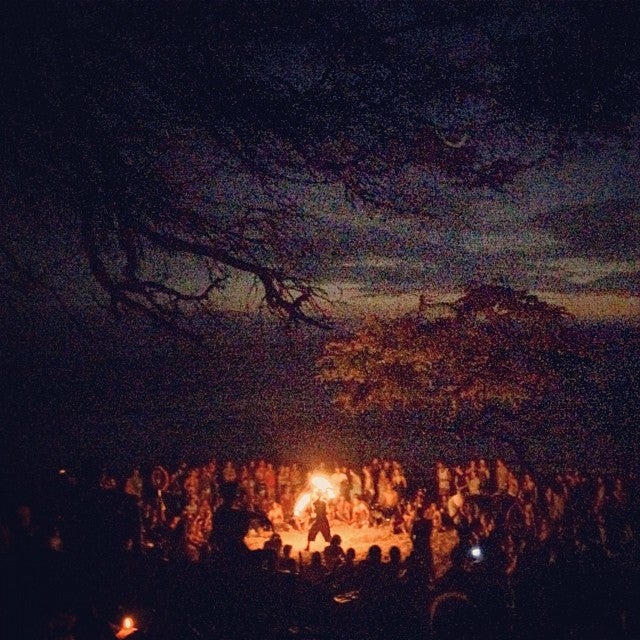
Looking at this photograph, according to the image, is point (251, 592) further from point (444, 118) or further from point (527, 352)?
point (527, 352)

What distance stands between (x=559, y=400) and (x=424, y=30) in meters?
9.43

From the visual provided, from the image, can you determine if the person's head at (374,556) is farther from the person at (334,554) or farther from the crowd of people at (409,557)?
the person at (334,554)

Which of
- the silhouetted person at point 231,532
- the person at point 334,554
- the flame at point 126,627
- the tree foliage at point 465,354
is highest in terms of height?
the tree foliage at point 465,354

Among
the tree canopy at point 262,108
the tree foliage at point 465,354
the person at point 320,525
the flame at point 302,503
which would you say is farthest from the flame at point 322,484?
the tree canopy at point 262,108

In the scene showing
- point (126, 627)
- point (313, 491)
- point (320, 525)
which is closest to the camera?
point (126, 627)

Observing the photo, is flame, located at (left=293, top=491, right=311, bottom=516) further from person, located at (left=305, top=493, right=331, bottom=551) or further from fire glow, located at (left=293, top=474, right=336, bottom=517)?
person, located at (left=305, top=493, right=331, bottom=551)

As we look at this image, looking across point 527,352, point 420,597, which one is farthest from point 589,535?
point 420,597

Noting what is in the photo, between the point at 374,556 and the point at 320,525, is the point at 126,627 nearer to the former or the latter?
the point at 374,556

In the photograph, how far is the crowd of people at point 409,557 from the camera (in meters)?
4.95

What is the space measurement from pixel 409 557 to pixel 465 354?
567 centimetres

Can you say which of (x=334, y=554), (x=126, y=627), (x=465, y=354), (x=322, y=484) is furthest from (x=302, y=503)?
(x=126, y=627)

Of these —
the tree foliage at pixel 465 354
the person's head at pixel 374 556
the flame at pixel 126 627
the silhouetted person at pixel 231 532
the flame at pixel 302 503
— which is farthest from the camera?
the flame at pixel 302 503

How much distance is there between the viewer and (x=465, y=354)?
11.8 meters

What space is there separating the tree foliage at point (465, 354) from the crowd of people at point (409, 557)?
1726 millimetres
